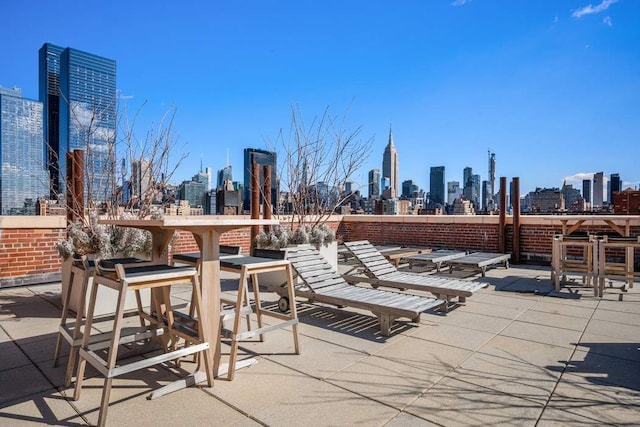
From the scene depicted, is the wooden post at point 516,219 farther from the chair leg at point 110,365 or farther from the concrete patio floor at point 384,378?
the chair leg at point 110,365

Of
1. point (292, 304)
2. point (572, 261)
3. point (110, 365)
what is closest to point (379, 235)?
point (572, 261)

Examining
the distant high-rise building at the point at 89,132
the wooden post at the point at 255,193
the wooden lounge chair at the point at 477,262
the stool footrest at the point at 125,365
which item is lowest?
the wooden lounge chair at the point at 477,262

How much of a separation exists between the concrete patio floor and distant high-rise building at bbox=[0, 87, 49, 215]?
285cm

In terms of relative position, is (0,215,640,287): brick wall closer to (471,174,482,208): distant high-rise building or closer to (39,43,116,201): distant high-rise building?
(39,43,116,201): distant high-rise building

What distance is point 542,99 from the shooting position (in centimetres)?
1711

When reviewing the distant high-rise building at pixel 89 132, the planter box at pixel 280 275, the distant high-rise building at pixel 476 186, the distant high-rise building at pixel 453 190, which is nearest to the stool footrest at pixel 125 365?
the planter box at pixel 280 275

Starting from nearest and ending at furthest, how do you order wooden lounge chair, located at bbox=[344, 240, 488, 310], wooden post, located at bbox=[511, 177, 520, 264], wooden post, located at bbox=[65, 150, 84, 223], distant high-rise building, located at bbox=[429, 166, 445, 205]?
wooden lounge chair, located at bbox=[344, 240, 488, 310] < wooden post, located at bbox=[65, 150, 84, 223] < wooden post, located at bbox=[511, 177, 520, 264] < distant high-rise building, located at bbox=[429, 166, 445, 205]

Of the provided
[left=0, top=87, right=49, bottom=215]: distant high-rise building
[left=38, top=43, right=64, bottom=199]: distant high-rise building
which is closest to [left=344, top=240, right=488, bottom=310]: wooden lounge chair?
[left=38, top=43, right=64, bottom=199]: distant high-rise building

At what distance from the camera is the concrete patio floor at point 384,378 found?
2.25 metres

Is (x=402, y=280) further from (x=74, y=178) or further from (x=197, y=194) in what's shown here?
(x=197, y=194)

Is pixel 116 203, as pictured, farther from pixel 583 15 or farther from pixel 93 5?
pixel 583 15

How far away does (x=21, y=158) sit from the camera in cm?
766

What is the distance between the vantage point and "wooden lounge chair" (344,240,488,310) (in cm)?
498

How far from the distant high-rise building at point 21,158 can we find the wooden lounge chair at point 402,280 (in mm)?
5376
